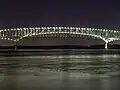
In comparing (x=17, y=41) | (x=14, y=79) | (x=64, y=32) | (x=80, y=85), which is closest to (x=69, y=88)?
(x=80, y=85)

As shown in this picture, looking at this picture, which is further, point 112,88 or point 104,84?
Result: point 104,84

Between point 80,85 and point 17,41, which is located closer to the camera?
point 80,85

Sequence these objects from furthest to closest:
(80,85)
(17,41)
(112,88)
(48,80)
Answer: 1. (17,41)
2. (48,80)
3. (80,85)
4. (112,88)

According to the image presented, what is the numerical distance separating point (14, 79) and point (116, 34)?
94917 mm

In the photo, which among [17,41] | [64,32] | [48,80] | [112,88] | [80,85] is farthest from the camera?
[64,32]

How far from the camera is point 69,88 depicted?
15133 mm

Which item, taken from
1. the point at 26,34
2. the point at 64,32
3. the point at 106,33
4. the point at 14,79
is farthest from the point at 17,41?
the point at 14,79

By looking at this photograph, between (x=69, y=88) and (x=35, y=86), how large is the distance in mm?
1444

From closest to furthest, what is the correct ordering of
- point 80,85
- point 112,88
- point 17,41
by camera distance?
point 112,88 → point 80,85 → point 17,41

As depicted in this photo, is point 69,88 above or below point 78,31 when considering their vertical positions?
below

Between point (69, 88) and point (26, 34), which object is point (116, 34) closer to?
point (26, 34)

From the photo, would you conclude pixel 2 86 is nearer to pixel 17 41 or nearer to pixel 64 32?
pixel 17 41

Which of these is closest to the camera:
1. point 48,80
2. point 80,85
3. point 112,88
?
point 112,88

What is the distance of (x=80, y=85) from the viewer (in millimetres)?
16031
